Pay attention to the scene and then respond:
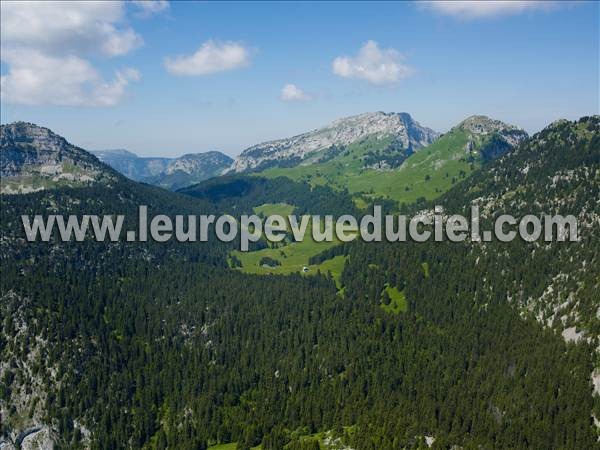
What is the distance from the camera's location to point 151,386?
192 meters

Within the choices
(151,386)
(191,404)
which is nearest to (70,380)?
(151,386)

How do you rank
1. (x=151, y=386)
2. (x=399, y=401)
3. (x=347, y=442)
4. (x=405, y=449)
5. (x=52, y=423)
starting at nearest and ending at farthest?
(x=405, y=449) < (x=347, y=442) < (x=399, y=401) < (x=52, y=423) < (x=151, y=386)

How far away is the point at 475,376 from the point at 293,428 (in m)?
61.3

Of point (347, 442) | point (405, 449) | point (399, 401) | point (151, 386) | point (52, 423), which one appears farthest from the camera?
point (151, 386)

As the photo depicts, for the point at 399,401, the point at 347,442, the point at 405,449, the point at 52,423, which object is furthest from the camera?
the point at 52,423

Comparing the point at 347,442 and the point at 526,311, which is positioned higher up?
the point at 526,311

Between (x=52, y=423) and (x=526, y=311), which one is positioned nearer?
(x=52, y=423)

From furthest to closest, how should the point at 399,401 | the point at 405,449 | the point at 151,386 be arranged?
the point at 151,386
the point at 399,401
the point at 405,449

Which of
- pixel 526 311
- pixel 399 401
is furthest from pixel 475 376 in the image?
pixel 526 311

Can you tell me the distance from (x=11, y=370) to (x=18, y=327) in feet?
57.5

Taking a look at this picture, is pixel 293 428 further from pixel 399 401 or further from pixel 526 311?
pixel 526 311

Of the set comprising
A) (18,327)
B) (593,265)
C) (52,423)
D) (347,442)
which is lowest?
(52,423)

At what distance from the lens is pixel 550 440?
132500 mm

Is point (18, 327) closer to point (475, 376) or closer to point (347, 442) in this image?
point (347, 442)
